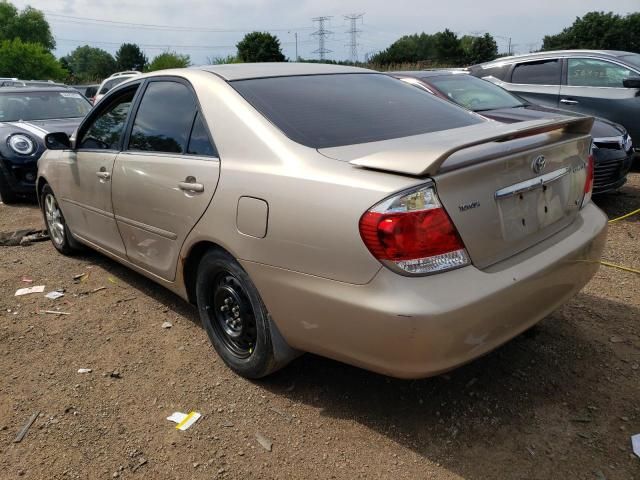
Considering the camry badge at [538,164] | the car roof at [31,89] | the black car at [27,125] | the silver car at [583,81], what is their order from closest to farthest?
the camry badge at [538,164]
the silver car at [583,81]
the black car at [27,125]
the car roof at [31,89]

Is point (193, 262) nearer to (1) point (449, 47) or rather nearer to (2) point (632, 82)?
(2) point (632, 82)

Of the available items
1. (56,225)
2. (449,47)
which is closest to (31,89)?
(56,225)

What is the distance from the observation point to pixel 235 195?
8.16 feet

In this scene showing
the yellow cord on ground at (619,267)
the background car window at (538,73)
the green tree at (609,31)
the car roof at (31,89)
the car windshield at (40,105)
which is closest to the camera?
the yellow cord on ground at (619,267)

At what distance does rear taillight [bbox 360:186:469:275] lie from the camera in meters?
1.96

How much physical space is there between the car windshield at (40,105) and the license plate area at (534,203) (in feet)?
25.5

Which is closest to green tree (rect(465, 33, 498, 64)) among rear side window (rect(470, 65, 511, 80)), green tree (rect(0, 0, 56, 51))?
green tree (rect(0, 0, 56, 51))

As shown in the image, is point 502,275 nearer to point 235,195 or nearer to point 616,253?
point 235,195

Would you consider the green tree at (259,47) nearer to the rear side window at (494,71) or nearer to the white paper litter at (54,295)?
the rear side window at (494,71)

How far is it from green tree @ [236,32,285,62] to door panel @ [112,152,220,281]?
157 feet

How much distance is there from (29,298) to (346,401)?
2788 millimetres

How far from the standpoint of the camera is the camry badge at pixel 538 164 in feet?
7.58

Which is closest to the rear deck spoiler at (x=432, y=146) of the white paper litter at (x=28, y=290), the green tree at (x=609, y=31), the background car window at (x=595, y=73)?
the white paper litter at (x=28, y=290)

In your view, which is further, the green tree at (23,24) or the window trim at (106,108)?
the green tree at (23,24)
